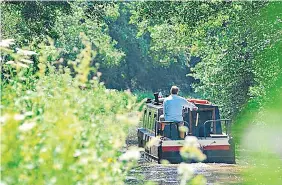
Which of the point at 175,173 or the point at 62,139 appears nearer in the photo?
the point at 62,139

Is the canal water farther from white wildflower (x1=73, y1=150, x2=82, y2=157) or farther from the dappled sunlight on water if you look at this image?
white wildflower (x1=73, y1=150, x2=82, y2=157)

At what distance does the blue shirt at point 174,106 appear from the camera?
18344mm

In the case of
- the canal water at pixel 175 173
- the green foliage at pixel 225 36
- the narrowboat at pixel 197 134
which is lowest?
the canal water at pixel 175 173

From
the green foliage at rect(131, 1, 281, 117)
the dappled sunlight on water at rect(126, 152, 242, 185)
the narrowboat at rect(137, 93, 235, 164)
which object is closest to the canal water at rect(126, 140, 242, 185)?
the dappled sunlight on water at rect(126, 152, 242, 185)

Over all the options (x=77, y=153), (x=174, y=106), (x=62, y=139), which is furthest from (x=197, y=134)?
(x=62, y=139)

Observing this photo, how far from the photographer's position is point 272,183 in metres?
15.8

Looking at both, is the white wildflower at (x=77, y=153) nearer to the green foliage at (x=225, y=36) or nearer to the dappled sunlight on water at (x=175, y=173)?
the dappled sunlight on water at (x=175, y=173)

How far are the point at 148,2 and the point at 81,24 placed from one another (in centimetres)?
3051

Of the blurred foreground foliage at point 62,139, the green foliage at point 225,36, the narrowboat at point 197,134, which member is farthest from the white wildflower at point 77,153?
the green foliage at point 225,36

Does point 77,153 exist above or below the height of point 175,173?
above

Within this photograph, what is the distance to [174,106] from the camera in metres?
18.5

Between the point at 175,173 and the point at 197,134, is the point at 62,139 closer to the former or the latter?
the point at 175,173

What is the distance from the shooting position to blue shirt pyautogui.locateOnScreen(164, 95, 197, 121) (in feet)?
60.2

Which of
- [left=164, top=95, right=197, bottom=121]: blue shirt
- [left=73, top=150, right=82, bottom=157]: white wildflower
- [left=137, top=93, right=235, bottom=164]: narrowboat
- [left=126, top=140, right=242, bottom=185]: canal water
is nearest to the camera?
[left=73, top=150, right=82, bottom=157]: white wildflower
